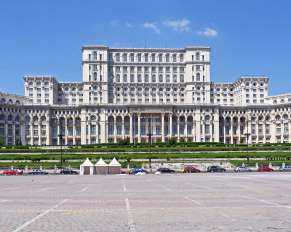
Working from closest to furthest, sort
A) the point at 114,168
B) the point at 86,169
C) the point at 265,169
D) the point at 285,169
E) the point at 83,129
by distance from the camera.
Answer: the point at 86,169, the point at 114,168, the point at 285,169, the point at 265,169, the point at 83,129

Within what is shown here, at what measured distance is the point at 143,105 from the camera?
517ft

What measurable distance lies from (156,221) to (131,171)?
57524mm

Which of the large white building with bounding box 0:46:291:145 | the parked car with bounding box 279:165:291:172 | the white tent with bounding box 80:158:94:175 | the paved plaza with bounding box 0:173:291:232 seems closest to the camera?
the paved plaza with bounding box 0:173:291:232

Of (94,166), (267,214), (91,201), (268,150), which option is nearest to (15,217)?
(91,201)

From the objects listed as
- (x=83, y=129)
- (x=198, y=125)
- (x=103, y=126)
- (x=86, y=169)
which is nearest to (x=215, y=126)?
(x=198, y=125)

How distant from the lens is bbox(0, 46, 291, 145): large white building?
158 metres

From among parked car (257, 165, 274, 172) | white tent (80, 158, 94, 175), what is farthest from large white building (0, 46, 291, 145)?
Result: white tent (80, 158, 94, 175)

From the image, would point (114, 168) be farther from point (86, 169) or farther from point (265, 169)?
point (265, 169)

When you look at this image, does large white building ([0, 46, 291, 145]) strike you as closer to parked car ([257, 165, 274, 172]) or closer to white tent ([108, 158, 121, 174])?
parked car ([257, 165, 274, 172])

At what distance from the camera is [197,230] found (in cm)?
1422

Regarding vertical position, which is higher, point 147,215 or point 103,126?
point 103,126

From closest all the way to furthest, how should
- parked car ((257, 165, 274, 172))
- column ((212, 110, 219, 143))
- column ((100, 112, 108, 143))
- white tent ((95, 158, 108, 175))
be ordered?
white tent ((95, 158, 108, 175)) < parked car ((257, 165, 274, 172)) < column ((100, 112, 108, 143)) < column ((212, 110, 219, 143))

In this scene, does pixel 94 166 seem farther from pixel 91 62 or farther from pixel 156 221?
pixel 91 62

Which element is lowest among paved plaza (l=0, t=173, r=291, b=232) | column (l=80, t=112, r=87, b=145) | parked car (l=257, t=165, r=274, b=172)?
parked car (l=257, t=165, r=274, b=172)
